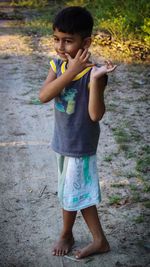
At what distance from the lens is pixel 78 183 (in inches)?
119

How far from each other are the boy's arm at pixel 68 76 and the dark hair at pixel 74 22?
0.12 m

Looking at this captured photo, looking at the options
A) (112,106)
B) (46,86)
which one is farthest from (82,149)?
(112,106)

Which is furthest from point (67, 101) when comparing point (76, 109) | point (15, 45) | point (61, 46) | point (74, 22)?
point (15, 45)

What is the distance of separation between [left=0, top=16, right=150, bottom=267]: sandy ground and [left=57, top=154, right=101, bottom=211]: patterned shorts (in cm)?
43

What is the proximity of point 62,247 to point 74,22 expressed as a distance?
1410 mm

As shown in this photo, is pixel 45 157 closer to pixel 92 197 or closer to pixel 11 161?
pixel 11 161

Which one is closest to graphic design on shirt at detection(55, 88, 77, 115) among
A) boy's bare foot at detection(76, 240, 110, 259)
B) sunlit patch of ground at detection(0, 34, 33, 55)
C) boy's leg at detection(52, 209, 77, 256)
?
boy's leg at detection(52, 209, 77, 256)

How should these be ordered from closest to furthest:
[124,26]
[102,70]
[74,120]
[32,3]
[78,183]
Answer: [102,70], [74,120], [78,183], [124,26], [32,3]

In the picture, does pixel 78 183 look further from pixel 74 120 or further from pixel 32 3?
pixel 32 3

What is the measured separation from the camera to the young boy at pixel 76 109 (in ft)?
9.00

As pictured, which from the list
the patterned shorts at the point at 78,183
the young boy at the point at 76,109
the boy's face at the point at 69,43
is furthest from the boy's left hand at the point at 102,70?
the patterned shorts at the point at 78,183

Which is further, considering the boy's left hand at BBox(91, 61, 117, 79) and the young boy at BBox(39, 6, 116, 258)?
the young boy at BBox(39, 6, 116, 258)

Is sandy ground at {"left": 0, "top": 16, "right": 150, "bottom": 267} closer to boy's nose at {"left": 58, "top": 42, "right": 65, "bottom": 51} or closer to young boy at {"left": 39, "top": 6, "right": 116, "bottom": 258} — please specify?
young boy at {"left": 39, "top": 6, "right": 116, "bottom": 258}

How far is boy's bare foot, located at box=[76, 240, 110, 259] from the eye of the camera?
3.24 metres
